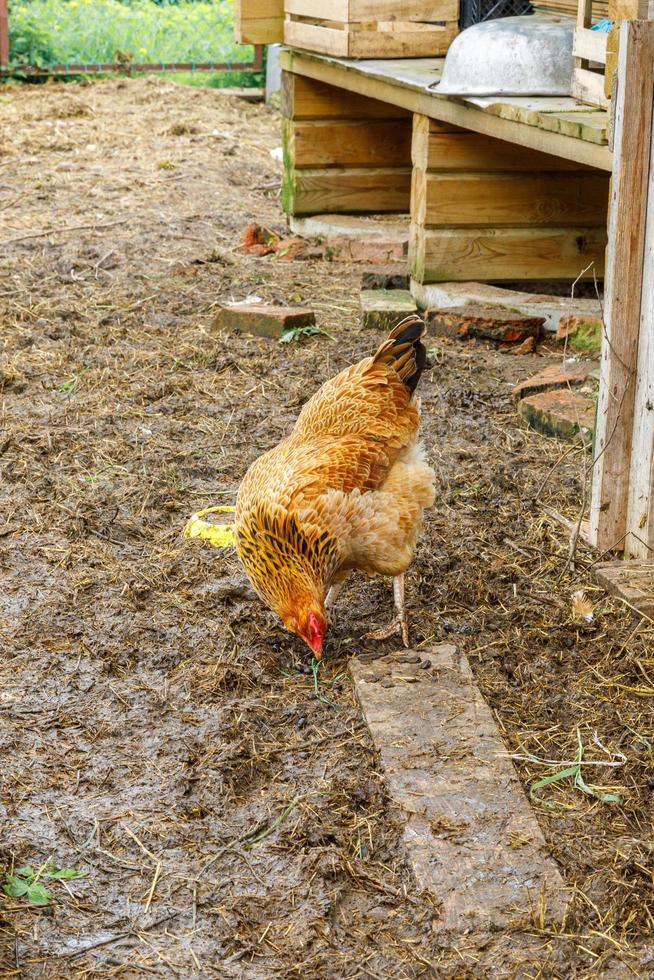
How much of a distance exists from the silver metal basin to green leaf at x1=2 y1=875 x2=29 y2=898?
4.32 m

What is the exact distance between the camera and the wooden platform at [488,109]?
4.86 meters

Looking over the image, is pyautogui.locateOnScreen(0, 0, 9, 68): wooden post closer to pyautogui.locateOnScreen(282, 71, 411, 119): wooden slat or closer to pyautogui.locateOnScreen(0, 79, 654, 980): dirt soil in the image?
pyautogui.locateOnScreen(282, 71, 411, 119): wooden slat

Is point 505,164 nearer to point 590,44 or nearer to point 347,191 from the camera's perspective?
point 590,44

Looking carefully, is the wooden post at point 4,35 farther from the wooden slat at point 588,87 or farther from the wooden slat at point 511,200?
the wooden slat at point 588,87

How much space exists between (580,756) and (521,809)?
11.7 inches

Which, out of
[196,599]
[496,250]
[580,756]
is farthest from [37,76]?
[580,756]

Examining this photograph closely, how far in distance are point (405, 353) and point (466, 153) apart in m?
2.82

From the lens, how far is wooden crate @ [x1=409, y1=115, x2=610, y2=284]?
21.0 feet

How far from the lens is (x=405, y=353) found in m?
3.99

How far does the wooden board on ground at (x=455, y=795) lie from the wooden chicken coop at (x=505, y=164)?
1.02 metres

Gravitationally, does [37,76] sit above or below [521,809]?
above

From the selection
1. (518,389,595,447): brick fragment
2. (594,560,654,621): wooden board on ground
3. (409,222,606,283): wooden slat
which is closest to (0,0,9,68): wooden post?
(409,222,606,283): wooden slat

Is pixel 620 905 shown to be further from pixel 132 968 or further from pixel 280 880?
pixel 132 968

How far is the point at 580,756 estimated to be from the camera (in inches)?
120
